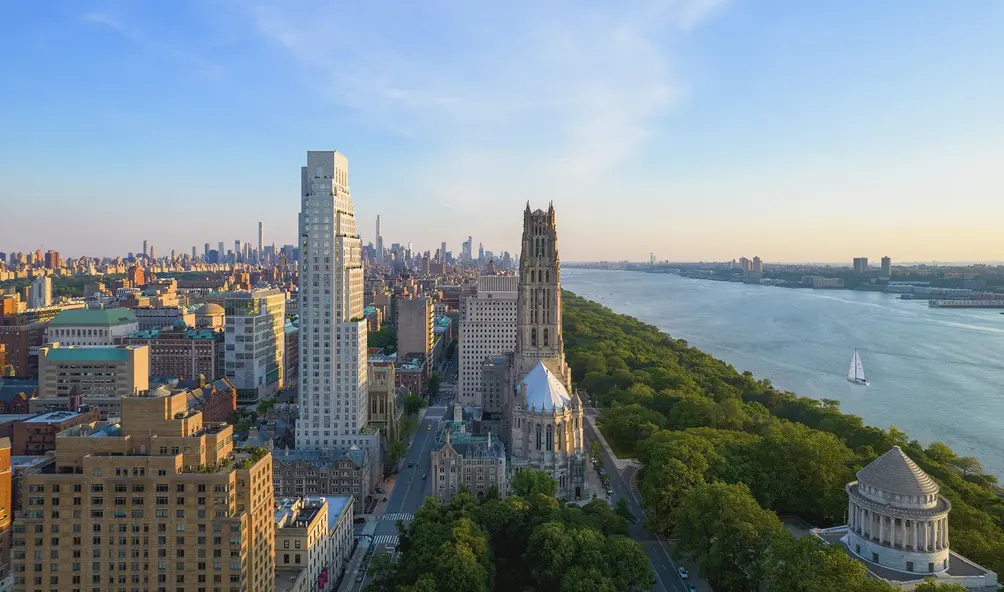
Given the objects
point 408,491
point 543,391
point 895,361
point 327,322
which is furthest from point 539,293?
point 895,361

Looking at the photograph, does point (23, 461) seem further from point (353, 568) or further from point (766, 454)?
point (766, 454)

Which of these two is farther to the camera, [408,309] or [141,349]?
[408,309]

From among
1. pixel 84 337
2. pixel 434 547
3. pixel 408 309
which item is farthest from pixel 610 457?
pixel 84 337

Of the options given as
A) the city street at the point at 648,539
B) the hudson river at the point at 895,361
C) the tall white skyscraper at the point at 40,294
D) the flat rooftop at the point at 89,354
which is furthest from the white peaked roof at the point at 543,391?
the tall white skyscraper at the point at 40,294

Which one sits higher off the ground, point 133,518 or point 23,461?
point 133,518

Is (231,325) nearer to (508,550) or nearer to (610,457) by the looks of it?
(610,457)

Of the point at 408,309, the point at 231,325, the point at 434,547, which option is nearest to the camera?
the point at 434,547

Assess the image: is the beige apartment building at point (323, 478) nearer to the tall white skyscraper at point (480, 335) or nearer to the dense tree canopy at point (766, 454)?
the dense tree canopy at point (766, 454)
